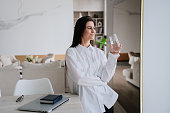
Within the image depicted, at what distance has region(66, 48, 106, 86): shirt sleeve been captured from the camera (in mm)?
1513

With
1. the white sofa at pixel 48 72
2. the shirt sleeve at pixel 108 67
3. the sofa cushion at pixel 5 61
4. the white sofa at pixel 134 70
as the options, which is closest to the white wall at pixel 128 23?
the white sofa at pixel 134 70

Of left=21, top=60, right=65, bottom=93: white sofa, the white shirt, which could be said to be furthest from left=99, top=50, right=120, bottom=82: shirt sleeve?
left=21, top=60, right=65, bottom=93: white sofa

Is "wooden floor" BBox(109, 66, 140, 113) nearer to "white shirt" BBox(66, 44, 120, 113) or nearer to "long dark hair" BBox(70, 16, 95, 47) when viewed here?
"white shirt" BBox(66, 44, 120, 113)

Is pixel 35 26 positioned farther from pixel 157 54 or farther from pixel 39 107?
pixel 39 107

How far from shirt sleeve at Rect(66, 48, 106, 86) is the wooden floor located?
1113 millimetres

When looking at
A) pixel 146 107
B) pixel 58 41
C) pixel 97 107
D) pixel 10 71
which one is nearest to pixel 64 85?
pixel 10 71

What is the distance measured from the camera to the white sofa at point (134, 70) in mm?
2409

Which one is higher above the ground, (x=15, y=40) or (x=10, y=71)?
(x=15, y=40)

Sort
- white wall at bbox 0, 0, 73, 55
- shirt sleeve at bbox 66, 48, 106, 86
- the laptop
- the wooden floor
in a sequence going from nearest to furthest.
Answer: the laptop, shirt sleeve at bbox 66, 48, 106, 86, the wooden floor, white wall at bbox 0, 0, 73, 55

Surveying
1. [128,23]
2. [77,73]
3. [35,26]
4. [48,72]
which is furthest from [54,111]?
[35,26]

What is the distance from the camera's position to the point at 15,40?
766 centimetres

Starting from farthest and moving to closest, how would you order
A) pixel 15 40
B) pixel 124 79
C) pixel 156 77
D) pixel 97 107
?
1. pixel 15 40
2. pixel 124 79
3. pixel 156 77
4. pixel 97 107

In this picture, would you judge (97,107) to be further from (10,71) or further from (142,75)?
(10,71)

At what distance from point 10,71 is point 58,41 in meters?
4.75
